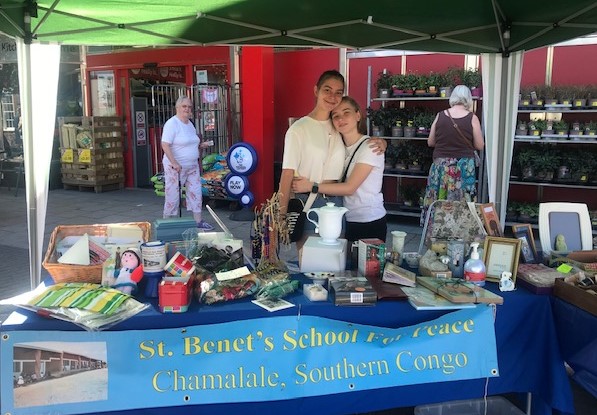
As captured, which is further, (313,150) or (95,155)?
(95,155)

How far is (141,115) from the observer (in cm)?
1041

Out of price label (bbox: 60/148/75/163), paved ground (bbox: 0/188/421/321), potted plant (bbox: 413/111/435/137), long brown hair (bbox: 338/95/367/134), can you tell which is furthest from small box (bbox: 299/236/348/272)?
price label (bbox: 60/148/75/163)

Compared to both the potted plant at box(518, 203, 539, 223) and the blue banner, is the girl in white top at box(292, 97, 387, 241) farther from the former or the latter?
the potted plant at box(518, 203, 539, 223)

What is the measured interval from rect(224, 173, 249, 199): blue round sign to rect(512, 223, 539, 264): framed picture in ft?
16.9

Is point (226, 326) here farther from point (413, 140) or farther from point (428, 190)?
point (413, 140)

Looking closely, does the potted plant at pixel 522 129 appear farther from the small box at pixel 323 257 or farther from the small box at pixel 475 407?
the small box at pixel 323 257

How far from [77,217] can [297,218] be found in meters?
5.92

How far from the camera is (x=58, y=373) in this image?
2.12m

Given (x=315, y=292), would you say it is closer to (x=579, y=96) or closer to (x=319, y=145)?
(x=319, y=145)

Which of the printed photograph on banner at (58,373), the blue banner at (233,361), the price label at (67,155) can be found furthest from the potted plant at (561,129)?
the price label at (67,155)

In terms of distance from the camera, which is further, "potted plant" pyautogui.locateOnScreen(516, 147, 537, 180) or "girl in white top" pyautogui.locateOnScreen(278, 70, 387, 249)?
"potted plant" pyautogui.locateOnScreen(516, 147, 537, 180)

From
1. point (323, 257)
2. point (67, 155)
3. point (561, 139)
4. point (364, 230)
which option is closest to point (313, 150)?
point (364, 230)

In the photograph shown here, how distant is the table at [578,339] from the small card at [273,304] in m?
1.23

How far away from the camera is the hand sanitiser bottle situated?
8.36ft
